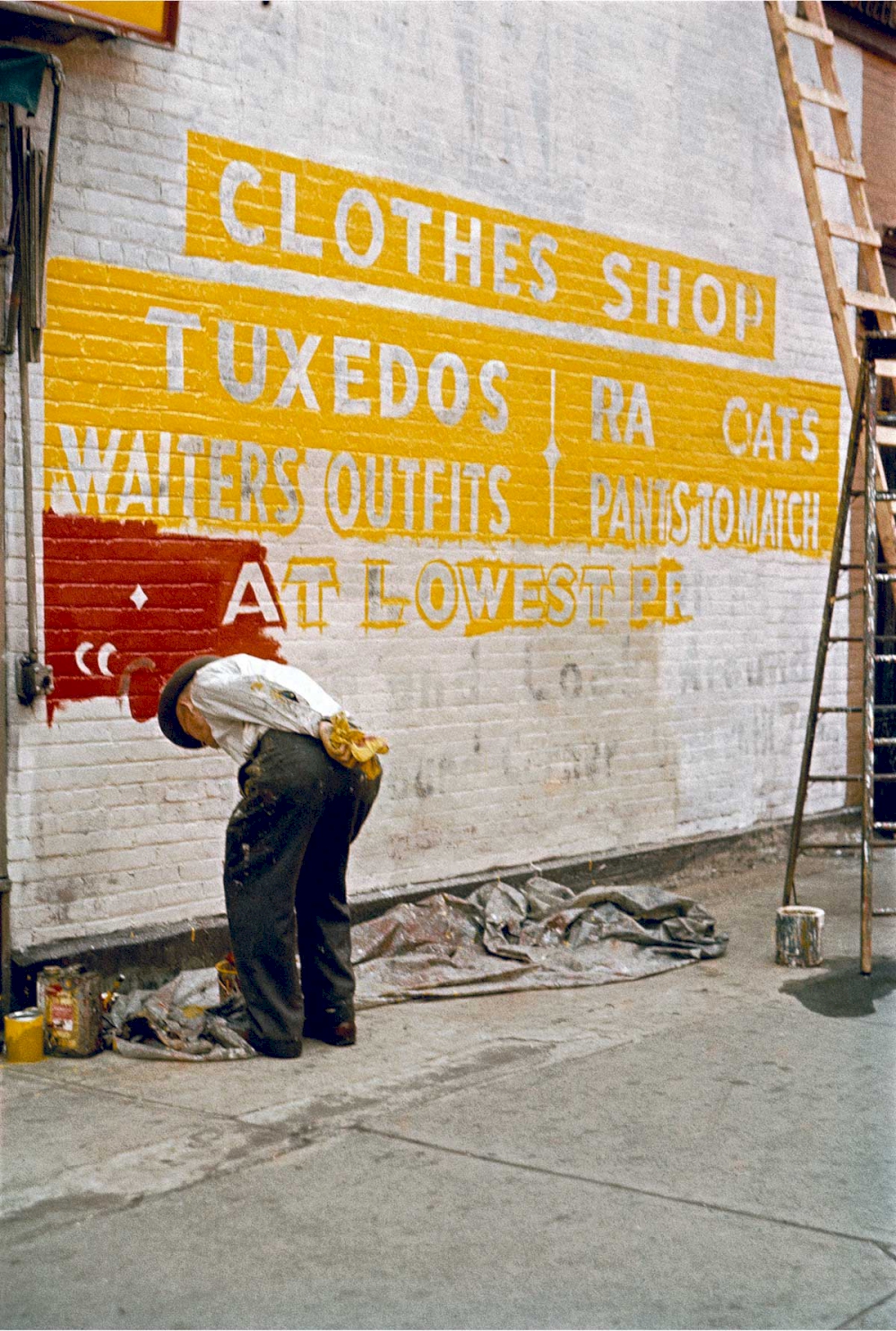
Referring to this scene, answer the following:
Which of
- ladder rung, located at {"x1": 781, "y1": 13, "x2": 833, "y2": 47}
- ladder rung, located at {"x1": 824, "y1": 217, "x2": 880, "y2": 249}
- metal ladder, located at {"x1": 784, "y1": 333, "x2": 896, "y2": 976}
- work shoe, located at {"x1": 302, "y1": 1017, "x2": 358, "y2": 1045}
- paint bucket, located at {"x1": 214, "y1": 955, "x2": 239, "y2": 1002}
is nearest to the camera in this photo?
work shoe, located at {"x1": 302, "y1": 1017, "x2": 358, "y2": 1045}

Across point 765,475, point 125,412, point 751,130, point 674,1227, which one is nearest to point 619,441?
point 765,475

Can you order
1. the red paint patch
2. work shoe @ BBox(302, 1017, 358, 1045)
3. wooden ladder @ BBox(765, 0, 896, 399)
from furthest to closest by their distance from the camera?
1. wooden ladder @ BBox(765, 0, 896, 399)
2. the red paint patch
3. work shoe @ BBox(302, 1017, 358, 1045)

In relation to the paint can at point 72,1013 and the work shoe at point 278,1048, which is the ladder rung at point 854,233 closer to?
the work shoe at point 278,1048

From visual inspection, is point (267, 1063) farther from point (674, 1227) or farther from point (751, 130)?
point (751, 130)

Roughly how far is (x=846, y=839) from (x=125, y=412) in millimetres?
6826

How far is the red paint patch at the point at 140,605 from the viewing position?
677 centimetres

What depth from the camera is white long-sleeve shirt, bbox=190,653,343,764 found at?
622cm

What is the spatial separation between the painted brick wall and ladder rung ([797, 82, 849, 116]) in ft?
2.10

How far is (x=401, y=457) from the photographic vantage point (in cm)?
829

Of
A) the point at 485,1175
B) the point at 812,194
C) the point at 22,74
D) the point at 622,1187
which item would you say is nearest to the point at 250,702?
the point at 485,1175

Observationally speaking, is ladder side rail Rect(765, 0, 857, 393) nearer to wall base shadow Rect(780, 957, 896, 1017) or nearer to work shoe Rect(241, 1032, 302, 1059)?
wall base shadow Rect(780, 957, 896, 1017)

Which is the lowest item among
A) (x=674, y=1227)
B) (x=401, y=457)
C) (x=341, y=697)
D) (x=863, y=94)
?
(x=674, y=1227)

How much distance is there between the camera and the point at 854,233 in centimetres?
972

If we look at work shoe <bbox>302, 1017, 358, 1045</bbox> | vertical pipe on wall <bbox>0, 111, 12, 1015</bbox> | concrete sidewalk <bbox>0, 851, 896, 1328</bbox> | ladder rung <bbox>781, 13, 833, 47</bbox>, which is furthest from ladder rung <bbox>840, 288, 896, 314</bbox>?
work shoe <bbox>302, 1017, 358, 1045</bbox>
